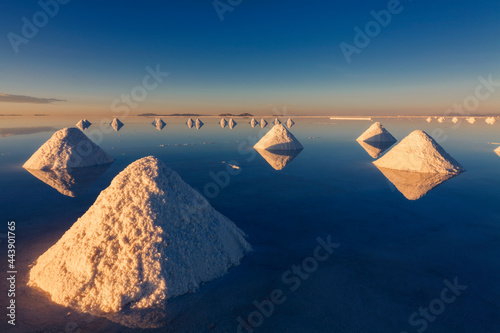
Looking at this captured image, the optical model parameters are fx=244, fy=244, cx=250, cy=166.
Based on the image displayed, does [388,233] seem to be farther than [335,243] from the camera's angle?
Yes

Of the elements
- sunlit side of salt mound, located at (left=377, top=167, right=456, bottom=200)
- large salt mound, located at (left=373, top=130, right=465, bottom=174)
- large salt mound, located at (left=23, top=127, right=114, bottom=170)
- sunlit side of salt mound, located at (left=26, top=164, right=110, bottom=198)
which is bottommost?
sunlit side of salt mound, located at (left=377, top=167, right=456, bottom=200)

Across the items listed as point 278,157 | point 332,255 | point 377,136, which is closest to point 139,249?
point 332,255

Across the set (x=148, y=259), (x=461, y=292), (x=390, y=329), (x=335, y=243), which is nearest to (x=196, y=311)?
(x=148, y=259)

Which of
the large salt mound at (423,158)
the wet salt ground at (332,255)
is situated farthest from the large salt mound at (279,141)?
the wet salt ground at (332,255)

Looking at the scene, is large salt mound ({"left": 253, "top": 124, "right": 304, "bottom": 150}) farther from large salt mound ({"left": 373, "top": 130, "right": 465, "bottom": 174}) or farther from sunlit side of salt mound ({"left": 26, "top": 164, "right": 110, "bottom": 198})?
sunlit side of salt mound ({"left": 26, "top": 164, "right": 110, "bottom": 198})

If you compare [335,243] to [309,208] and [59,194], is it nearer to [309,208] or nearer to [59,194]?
[309,208]

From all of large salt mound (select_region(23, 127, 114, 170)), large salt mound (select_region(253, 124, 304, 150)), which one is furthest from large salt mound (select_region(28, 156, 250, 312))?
large salt mound (select_region(253, 124, 304, 150))
